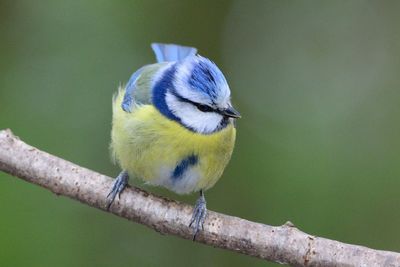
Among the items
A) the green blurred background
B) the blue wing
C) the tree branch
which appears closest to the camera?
the tree branch

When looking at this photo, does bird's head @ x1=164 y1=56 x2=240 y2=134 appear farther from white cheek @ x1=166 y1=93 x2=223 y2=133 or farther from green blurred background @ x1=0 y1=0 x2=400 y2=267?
green blurred background @ x1=0 y1=0 x2=400 y2=267

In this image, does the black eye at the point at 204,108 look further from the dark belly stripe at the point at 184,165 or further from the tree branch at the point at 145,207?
the tree branch at the point at 145,207

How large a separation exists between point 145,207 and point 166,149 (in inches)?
7.1

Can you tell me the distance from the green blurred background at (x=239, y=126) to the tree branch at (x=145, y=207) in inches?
31.7

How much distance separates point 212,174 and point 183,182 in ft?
0.29

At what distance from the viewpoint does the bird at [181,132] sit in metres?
2.19

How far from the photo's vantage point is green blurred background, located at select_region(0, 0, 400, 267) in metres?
3.09

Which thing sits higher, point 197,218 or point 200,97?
point 200,97

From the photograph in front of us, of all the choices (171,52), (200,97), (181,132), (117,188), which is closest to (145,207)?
(117,188)

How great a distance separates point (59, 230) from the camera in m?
2.99

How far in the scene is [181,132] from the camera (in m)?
2.22

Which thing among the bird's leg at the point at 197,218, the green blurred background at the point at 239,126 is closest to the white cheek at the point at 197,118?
the bird's leg at the point at 197,218

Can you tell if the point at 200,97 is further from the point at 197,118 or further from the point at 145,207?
the point at 145,207

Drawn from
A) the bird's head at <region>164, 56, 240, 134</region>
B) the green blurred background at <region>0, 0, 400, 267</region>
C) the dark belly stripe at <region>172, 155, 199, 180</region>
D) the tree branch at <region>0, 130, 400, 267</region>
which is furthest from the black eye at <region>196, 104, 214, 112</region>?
the green blurred background at <region>0, 0, 400, 267</region>
